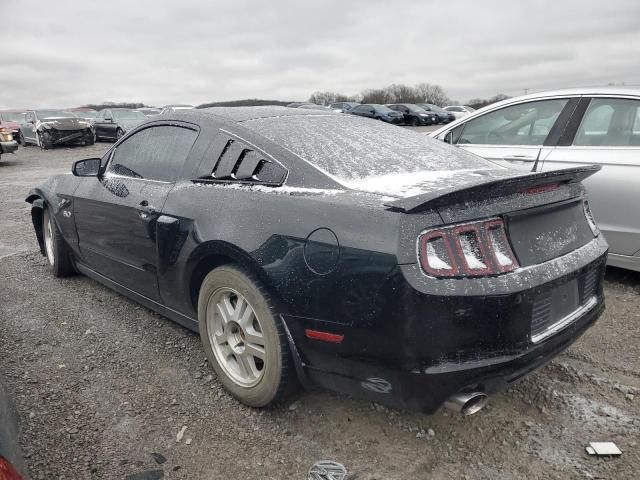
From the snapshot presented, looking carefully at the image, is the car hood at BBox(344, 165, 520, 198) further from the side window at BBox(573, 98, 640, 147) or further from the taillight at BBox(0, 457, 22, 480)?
the side window at BBox(573, 98, 640, 147)

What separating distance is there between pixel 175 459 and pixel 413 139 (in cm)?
209

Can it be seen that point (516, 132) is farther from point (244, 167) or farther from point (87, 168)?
point (87, 168)

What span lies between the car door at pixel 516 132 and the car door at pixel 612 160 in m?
0.17

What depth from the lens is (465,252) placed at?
1893 millimetres

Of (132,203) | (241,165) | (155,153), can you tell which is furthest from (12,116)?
(241,165)

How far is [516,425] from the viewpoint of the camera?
2316 millimetres

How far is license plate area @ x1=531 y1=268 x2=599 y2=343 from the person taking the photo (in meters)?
2.00

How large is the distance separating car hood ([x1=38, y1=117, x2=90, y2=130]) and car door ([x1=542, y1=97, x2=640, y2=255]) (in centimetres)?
1845

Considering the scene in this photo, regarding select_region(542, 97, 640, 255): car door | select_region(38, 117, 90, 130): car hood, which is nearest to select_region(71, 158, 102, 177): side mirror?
select_region(542, 97, 640, 255): car door

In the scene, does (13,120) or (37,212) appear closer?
(37,212)

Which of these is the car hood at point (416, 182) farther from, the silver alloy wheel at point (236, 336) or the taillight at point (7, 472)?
the taillight at point (7, 472)

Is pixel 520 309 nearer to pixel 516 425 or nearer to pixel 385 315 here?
pixel 385 315

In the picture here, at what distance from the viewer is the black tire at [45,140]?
18500 mm

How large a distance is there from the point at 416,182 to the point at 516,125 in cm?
272
